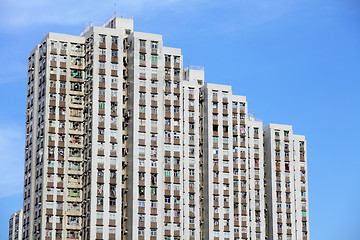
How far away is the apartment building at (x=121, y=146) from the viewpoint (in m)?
144

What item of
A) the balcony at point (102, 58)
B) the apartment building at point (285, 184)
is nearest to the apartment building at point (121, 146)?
the balcony at point (102, 58)

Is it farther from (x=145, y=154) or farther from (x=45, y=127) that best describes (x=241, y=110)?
(x=45, y=127)

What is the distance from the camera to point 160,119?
150 meters

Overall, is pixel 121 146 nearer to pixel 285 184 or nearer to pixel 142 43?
pixel 142 43

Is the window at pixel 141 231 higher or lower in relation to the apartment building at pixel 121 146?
lower

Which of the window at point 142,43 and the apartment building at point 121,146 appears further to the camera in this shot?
the window at point 142,43

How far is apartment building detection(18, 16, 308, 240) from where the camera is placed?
471 feet

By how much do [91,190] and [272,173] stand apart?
5225cm

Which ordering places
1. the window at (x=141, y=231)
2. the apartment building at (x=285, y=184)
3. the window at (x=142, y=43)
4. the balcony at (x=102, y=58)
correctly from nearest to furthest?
the window at (x=141, y=231)
the balcony at (x=102, y=58)
the window at (x=142, y=43)
the apartment building at (x=285, y=184)

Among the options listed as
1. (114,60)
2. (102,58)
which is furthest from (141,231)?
(102,58)

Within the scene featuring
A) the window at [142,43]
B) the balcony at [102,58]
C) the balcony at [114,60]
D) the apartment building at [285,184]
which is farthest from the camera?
the apartment building at [285,184]

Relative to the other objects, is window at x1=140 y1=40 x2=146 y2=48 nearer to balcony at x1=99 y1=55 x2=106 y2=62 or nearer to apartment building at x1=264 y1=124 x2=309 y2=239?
balcony at x1=99 y1=55 x2=106 y2=62

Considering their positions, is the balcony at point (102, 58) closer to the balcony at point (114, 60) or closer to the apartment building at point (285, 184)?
the balcony at point (114, 60)

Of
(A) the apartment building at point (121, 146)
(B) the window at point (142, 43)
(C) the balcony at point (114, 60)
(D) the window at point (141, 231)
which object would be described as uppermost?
(B) the window at point (142, 43)
